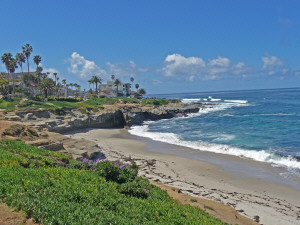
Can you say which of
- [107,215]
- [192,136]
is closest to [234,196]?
[107,215]

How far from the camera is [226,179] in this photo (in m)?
16.7

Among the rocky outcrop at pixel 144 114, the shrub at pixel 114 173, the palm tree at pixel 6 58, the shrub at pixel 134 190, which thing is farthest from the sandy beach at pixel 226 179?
the palm tree at pixel 6 58

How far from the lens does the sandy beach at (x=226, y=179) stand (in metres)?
12.3

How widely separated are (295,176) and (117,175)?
1422 cm

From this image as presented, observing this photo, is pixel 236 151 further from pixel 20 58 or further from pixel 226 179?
pixel 20 58

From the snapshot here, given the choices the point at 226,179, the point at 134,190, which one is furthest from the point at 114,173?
the point at 226,179

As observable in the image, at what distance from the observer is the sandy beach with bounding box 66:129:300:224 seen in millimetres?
12258

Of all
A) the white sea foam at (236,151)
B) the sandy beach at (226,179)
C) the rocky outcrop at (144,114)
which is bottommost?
the sandy beach at (226,179)

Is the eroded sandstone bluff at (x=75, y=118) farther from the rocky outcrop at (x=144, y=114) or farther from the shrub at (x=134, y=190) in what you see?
the shrub at (x=134, y=190)

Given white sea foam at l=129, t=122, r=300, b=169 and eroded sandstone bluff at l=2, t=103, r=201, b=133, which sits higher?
eroded sandstone bluff at l=2, t=103, r=201, b=133

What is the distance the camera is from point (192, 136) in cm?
3372

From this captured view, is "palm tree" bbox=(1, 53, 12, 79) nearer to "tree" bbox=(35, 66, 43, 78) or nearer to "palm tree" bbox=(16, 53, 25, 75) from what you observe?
"palm tree" bbox=(16, 53, 25, 75)

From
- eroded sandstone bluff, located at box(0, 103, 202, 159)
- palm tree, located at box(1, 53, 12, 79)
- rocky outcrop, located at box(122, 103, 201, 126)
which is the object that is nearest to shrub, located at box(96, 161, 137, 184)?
eroded sandstone bluff, located at box(0, 103, 202, 159)

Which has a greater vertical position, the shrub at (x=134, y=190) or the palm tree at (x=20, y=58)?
the palm tree at (x=20, y=58)
